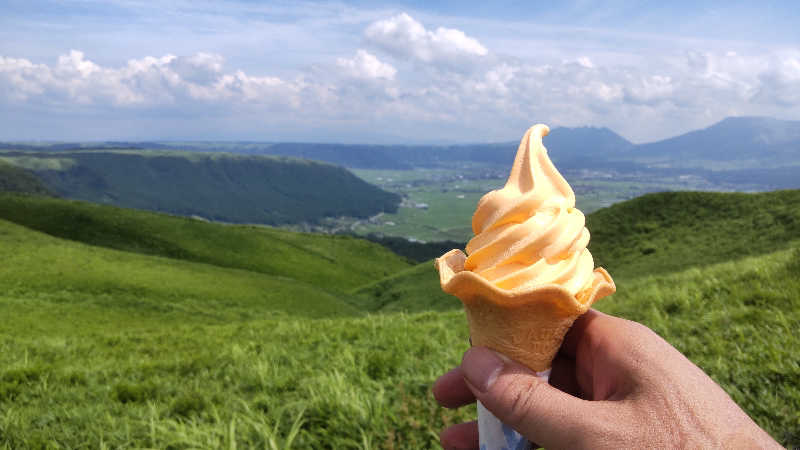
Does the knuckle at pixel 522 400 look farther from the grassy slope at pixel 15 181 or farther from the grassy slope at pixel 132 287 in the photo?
the grassy slope at pixel 15 181

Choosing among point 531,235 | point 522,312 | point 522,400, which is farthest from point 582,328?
point 522,400

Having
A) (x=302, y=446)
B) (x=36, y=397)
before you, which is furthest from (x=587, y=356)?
(x=36, y=397)

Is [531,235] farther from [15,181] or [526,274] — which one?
[15,181]

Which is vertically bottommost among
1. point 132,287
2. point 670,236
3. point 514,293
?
point 132,287

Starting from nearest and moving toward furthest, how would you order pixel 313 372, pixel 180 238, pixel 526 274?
1. pixel 526 274
2. pixel 313 372
3. pixel 180 238

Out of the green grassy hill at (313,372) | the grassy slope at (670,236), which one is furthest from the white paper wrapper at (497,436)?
the grassy slope at (670,236)

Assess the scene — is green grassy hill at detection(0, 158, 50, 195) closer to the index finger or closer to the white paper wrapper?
the white paper wrapper

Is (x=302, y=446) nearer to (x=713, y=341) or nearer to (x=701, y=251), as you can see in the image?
(x=713, y=341)

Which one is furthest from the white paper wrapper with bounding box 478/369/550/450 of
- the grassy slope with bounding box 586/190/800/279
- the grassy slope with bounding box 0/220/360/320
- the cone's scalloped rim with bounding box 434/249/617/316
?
the grassy slope with bounding box 586/190/800/279
